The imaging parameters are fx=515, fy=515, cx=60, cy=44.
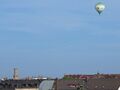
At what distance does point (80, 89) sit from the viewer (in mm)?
118188

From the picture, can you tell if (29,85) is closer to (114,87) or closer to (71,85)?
(71,85)

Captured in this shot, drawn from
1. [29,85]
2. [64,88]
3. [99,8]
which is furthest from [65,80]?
[99,8]

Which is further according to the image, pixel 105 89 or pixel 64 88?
pixel 64 88

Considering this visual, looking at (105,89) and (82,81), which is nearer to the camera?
(105,89)

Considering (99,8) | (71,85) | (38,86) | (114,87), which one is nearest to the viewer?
(99,8)

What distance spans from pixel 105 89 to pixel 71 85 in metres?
11.3

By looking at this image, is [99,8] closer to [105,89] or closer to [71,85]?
[105,89]

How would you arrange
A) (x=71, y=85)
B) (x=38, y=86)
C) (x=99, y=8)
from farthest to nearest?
(x=38, y=86), (x=71, y=85), (x=99, y=8)

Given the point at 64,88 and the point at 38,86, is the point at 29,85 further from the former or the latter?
the point at 64,88

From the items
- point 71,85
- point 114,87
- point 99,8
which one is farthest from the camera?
point 71,85

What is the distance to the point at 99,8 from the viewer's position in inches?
2749

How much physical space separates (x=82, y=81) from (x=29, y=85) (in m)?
18.0

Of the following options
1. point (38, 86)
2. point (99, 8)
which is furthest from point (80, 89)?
point (99, 8)

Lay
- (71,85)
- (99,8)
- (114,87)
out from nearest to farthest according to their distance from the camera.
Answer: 1. (99,8)
2. (114,87)
3. (71,85)
